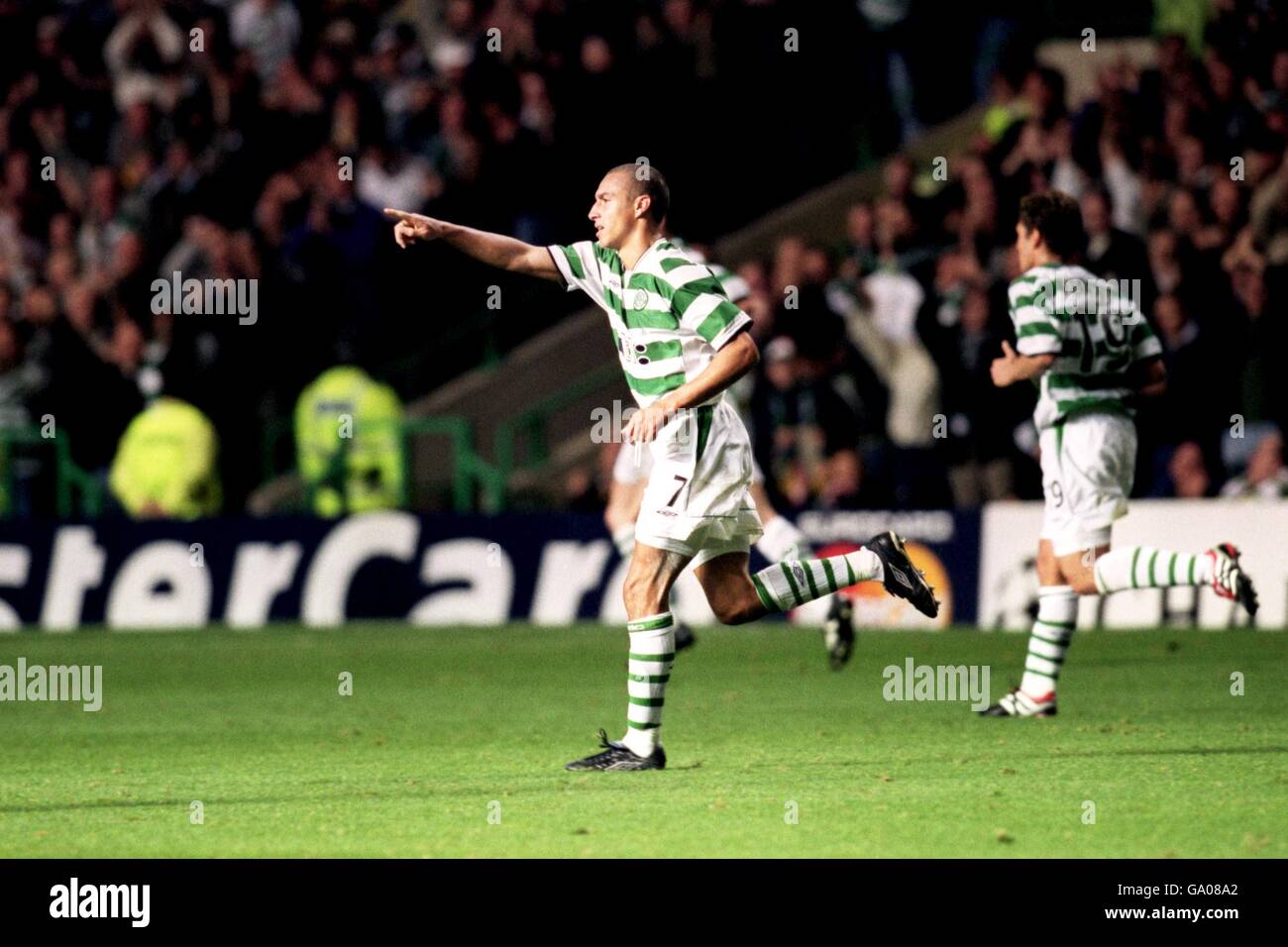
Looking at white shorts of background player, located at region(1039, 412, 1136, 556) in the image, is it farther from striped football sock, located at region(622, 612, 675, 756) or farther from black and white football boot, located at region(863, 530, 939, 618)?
striped football sock, located at region(622, 612, 675, 756)

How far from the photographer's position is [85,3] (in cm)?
2411

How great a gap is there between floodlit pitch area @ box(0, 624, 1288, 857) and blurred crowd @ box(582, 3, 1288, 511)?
5.88 ft

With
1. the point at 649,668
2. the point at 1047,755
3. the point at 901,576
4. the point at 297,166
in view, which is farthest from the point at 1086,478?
the point at 297,166

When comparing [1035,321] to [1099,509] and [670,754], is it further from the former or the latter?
[670,754]

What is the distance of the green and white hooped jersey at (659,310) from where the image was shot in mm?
8891

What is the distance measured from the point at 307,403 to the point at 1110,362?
388 inches

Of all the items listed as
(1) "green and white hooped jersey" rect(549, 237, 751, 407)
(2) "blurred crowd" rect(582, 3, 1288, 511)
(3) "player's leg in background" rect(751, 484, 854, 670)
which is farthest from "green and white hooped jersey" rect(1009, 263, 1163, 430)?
(2) "blurred crowd" rect(582, 3, 1288, 511)

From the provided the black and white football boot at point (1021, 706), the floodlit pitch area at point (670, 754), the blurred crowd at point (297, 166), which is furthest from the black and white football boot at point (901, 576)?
the blurred crowd at point (297, 166)

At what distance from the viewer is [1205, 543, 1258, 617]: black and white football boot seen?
10.2 m

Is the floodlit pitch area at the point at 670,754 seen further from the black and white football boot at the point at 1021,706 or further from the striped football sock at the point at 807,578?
the striped football sock at the point at 807,578

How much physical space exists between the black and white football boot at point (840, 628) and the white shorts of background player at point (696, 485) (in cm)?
389

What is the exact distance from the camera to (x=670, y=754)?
977cm

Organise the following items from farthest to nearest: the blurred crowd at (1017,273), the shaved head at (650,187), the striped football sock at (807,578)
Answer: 1. the blurred crowd at (1017,273)
2. the striped football sock at (807,578)
3. the shaved head at (650,187)
